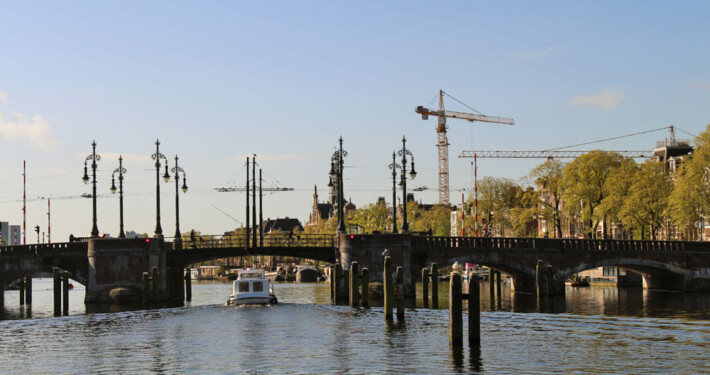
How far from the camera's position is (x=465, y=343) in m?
47.1

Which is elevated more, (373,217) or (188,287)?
(373,217)

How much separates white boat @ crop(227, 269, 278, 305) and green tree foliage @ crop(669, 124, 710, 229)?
147ft

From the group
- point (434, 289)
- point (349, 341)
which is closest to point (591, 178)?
point (434, 289)

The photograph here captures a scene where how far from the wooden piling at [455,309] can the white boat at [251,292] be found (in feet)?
99.1

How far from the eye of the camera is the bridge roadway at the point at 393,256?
8506 centimetres

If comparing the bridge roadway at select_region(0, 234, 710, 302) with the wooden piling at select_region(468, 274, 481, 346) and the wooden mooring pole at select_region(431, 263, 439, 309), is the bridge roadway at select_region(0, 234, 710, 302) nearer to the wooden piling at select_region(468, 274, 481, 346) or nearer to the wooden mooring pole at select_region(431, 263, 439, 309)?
the wooden mooring pole at select_region(431, 263, 439, 309)

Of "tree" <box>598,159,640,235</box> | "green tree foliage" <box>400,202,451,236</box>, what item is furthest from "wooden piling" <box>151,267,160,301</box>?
"green tree foliage" <box>400,202,451,236</box>

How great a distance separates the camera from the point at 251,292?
241 feet

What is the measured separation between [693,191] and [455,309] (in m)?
61.9

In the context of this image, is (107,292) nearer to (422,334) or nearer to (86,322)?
(86,322)

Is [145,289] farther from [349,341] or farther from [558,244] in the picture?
[349,341]

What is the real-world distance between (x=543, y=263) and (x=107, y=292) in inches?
1525

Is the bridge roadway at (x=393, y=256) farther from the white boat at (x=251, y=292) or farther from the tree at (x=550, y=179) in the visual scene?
the tree at (x=550, y=179)

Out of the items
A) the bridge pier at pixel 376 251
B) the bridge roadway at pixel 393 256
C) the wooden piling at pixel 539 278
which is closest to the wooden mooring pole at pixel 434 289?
the bridge pier at pixel 376 251
